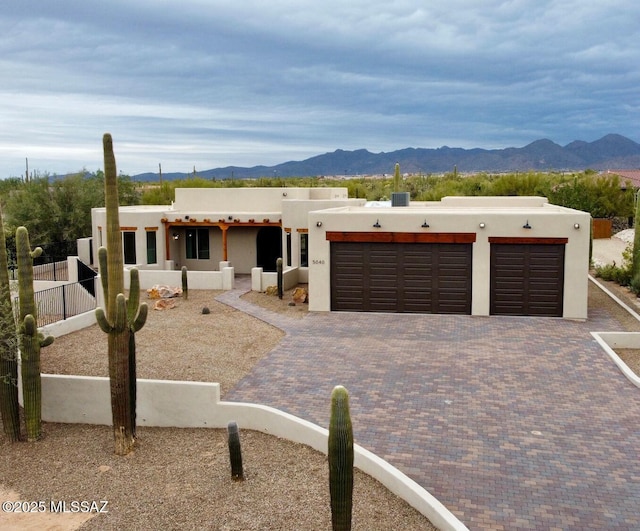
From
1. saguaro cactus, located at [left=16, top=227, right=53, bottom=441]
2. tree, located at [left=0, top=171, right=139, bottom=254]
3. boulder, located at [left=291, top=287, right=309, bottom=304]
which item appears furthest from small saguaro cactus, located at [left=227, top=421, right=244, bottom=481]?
tree, located at [left=0, top=171, right=139, bottom=254]

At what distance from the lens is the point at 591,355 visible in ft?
56.1

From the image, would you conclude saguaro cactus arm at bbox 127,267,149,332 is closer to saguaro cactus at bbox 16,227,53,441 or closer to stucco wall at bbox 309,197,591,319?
saguaro cactus at bbox 16,227,53,441

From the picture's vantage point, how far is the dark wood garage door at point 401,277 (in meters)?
22.0

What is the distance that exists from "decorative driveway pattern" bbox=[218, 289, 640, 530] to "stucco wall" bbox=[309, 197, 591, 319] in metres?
1.17

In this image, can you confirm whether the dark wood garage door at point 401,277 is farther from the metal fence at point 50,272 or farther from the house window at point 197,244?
the metal fence at point 50,272

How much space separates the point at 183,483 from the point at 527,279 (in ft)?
46.7

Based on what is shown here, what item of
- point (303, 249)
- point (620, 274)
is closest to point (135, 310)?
point (303, 249)

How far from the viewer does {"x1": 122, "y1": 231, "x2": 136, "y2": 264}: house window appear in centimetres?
3175

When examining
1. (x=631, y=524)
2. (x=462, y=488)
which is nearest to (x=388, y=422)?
(x=462, y=488)

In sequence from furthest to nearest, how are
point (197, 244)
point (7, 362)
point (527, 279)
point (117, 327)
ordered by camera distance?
point (197, 244), point (527, 279), point (7, 362), point (117, 327)

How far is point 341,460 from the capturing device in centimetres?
845

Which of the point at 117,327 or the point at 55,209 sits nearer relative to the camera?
the point at 117,327

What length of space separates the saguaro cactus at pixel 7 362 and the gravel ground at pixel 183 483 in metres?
0.41

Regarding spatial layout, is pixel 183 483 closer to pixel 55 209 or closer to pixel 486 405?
pixel 486 405
